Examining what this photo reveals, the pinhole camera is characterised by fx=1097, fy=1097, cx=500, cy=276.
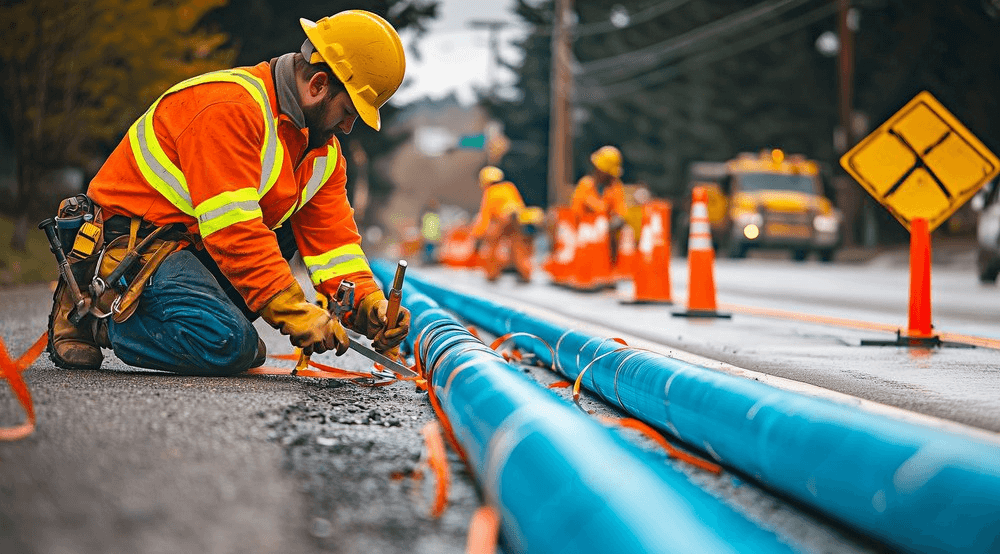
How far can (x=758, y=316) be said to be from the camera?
939 cm

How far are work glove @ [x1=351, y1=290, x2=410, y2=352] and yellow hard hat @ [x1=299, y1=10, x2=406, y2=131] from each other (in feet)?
2.46

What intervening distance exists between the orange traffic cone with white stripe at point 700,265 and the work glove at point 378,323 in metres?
4.51

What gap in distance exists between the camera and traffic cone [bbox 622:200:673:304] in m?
10.8

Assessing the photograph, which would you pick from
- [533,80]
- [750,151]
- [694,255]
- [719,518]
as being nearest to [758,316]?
[694,255]

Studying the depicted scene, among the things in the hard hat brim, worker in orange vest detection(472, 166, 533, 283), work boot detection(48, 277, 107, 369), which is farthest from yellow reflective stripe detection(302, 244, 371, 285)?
worker in orange vest detection(472, 166, 533, 283)

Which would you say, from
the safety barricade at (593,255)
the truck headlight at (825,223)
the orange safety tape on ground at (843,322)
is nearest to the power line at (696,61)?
the truck headlight at (825,223)

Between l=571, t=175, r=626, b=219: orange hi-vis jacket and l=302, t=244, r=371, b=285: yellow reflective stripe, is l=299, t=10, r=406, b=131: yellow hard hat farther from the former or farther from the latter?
l=571, t=175, r=626, b=219: orange hi-vis jacket

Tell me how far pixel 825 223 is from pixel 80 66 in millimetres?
17475

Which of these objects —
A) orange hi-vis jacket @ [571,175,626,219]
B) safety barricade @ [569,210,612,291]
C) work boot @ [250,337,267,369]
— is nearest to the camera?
work boot @ [250,337,267,369]

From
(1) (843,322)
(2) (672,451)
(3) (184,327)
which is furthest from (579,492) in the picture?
(1) (843,322)

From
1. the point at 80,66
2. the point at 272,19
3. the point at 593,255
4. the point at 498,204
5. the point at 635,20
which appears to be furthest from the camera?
the point at 635,20

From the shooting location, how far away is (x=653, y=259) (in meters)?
11.0

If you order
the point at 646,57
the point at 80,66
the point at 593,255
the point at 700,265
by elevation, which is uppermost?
the point at 646,57

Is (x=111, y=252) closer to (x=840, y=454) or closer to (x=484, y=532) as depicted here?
(x=484, y=532)
